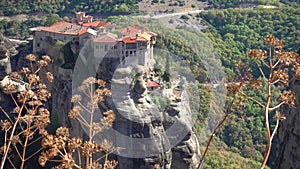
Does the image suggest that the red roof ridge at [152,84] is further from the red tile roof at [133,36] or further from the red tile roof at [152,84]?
the red tile roof at [133,36]

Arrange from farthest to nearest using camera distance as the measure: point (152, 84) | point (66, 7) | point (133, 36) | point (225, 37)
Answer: point (66, 7) < point (225, 37) < point (133, 36) < point (152, 84)

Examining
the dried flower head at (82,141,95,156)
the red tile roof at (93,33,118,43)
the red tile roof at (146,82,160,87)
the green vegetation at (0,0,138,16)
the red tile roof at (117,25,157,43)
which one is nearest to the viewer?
the dried flower head at (82,141,95,156)

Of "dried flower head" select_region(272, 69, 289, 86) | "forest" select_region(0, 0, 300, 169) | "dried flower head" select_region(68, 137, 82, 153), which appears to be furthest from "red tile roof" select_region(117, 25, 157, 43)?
"dried flower head" select_region(68, 137, 82, 153)

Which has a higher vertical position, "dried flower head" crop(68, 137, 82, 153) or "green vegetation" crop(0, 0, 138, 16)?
"dried flower head" crop(68, 137, 82, 153)

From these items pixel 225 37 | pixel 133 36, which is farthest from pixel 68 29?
pixel 225 37

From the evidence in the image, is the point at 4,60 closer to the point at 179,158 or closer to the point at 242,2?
the point at 179,158

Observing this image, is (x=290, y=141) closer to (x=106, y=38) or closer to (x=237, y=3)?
(x=106, y=38)

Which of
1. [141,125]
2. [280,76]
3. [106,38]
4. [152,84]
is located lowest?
[141,125]

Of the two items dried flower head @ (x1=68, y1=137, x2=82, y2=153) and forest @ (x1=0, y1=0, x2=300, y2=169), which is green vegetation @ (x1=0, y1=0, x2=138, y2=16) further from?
dried flower head @ (x1=68, y1=137, x2=82, y2=153)
